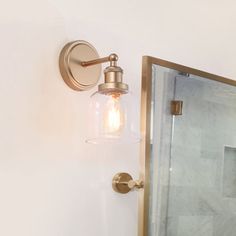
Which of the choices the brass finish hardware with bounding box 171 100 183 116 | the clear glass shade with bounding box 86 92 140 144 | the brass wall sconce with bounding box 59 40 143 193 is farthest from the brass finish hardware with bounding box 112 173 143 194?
the brass finish hardware with bounding box 171 100 183 116

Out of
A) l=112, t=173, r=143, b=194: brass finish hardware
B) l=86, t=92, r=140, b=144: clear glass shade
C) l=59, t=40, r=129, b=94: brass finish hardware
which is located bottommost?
l=112, t=173, r=143, b=194: brass finish hardware

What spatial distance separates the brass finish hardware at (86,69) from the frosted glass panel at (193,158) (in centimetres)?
17

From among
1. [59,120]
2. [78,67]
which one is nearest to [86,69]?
[78,67]

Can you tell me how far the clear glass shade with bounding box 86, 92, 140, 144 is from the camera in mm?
857

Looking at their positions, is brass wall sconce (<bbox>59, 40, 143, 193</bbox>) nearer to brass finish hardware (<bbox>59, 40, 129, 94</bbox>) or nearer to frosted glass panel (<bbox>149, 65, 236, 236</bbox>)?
brass finish hardware (<bbox>59, 40, 129, 94</bbox>)

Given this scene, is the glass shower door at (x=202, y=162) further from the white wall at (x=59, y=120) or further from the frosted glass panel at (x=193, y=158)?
the white wall at (x=59, y=120)

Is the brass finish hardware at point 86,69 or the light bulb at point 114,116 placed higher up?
the brass finish hardware at point 86,69

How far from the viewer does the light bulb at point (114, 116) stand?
2.80 ft

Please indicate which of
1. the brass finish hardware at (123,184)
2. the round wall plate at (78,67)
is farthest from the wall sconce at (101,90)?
the brass finish hardware at (123,184)

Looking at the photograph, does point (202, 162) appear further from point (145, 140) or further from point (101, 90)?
point (101, 90)

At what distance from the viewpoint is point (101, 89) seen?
0.84 m

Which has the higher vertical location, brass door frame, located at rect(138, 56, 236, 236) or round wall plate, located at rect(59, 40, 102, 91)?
round wall plate, located at rect(59, 40, 102, 91)

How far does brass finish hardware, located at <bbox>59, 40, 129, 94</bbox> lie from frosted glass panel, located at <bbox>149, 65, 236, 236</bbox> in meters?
0.17

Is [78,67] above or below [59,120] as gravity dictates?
above
